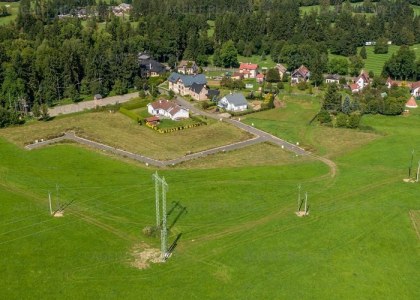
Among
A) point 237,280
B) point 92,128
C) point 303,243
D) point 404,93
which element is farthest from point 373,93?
point 237,280

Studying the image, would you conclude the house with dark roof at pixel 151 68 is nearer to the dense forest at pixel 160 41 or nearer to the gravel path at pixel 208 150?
the dense forest at pixel 160 41

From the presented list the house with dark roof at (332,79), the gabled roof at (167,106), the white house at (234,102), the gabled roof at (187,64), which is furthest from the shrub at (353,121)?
the gabled roof at (187,64)

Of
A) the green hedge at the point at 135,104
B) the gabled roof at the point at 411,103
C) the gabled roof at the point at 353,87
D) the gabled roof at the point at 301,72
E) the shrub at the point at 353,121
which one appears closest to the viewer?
the shrub at the point at 353,121

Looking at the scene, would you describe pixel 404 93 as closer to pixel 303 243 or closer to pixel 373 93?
pixel 373 93

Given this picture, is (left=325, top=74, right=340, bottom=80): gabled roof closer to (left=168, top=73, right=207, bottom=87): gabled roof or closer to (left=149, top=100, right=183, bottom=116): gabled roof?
(left=168, top=73, right=207, bottom=87): gabled roof

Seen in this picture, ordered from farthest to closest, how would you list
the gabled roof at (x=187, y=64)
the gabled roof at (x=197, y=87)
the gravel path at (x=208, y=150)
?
the gabled roof at (x=187, y=64) → the gabled roof at (x=197, y=87) → the gravel path at (x=208, y=150)

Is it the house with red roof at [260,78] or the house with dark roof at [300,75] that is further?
the house with red roof at [260,78]

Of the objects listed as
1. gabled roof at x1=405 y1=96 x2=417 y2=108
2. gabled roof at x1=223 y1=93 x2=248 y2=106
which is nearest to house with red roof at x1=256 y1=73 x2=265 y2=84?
gabled roof at x1=223 y1=93 x2=248 y2=106
